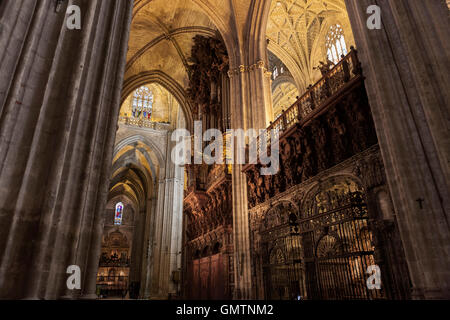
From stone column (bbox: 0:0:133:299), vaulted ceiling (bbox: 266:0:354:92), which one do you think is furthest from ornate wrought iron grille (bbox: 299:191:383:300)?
vaulted ceiling (bbox: 266:0:354:92)

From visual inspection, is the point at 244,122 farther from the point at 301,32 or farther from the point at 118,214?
the point at 118,214

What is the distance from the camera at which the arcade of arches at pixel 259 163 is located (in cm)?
338

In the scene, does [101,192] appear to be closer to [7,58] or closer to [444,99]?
[7,58]

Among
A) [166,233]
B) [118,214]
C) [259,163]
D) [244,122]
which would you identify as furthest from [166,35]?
→ [118,214]

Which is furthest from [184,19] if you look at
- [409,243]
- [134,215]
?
[134,215]

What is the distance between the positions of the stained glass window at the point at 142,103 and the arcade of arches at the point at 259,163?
Answer: 11409 millimetres

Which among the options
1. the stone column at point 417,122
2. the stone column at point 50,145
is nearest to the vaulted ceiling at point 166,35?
the stone column at point 50,145

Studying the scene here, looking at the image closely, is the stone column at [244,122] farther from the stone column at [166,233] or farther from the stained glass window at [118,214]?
the stained glass window at [118,214]

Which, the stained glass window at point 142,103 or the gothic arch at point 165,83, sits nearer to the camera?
the gothic arch at point 165,83

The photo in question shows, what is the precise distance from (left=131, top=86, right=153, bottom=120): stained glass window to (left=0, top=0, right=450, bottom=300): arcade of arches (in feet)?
37.4

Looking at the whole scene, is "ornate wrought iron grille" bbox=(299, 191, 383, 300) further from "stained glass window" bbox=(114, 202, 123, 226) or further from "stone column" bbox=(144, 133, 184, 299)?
"stained glass window" bbox=(114, 202, 123, 226)

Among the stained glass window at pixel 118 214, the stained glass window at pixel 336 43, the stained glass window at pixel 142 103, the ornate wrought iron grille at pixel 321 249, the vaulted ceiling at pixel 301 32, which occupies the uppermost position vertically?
the stained glass window at pixel 142 103

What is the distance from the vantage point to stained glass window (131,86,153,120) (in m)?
23.3

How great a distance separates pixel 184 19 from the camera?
1548 centimetres
